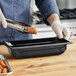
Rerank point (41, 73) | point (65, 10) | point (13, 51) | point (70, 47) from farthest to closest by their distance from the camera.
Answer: point (65, 10) < point (70, 47) < point (13, 51) < point (41, 73)

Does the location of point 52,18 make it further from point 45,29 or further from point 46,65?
point 45,29

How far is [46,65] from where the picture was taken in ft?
4.78

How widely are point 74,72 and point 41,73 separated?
0.69ft

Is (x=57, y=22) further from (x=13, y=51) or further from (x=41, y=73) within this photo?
(x=41, y=73)

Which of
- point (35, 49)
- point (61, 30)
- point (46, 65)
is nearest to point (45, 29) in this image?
point (61, 30)

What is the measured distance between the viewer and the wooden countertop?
1.30m

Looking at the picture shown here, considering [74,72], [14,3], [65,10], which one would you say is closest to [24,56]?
[74,72]

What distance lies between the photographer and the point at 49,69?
138 cm

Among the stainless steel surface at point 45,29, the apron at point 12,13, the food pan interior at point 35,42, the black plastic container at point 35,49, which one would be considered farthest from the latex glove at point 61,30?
the stainless steel surface at point 45,29

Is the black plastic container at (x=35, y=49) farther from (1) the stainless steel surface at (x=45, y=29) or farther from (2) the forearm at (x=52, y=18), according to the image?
(1) the stainless steel surface at (x=45, y=29)

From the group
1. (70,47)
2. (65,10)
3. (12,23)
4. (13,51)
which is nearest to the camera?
(13,51)

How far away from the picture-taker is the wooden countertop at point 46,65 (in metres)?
1.30

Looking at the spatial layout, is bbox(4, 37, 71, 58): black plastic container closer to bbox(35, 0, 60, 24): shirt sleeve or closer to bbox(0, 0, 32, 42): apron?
bbox(0, 0, 32, 42): apron

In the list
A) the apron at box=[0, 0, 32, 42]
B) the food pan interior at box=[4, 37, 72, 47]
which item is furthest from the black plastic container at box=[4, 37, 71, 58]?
the apron at box=[0, 0, 32, 42]
